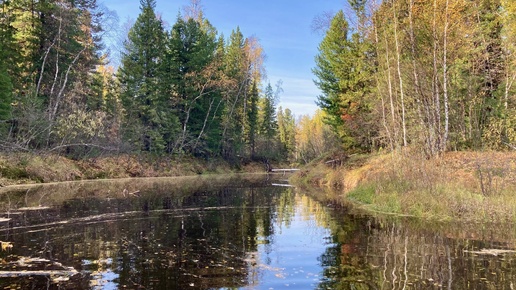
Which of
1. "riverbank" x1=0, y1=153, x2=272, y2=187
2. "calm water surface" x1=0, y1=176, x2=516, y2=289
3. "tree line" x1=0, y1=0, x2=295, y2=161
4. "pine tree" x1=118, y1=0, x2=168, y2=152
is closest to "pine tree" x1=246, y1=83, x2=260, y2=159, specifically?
"tree line" x1=0, y1=0, x2=295, y2=161

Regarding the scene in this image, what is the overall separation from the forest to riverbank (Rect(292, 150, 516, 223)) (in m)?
1.14

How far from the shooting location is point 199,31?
165ft

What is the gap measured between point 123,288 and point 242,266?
252cm

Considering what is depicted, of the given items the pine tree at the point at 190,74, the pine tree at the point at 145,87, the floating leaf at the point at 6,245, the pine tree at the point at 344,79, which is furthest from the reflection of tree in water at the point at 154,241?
the pine tree at the point at 190,74

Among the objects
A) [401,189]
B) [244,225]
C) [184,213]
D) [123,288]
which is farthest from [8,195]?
[401,189]

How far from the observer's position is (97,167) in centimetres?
3716

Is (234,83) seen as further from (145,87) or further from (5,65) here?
(5,65)

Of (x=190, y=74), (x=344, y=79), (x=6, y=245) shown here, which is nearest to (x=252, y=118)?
(x=190, y=74)

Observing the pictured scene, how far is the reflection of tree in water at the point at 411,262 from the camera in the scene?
23.5ft

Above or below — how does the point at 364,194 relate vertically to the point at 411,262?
above

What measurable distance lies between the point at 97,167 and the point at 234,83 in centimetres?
2114

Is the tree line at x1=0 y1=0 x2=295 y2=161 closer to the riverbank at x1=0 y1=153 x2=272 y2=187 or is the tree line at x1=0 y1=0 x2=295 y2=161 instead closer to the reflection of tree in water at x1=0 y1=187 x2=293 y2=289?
the riverbank at x1=0 y1=153 x2=272 y2=187

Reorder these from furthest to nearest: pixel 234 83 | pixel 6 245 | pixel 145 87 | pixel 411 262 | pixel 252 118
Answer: pixel 252 118, pixel 234 83, pixel 145 87, pixel 6 245, pixel 411 262

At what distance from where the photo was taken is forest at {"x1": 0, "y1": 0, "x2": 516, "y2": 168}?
69.7 ft
